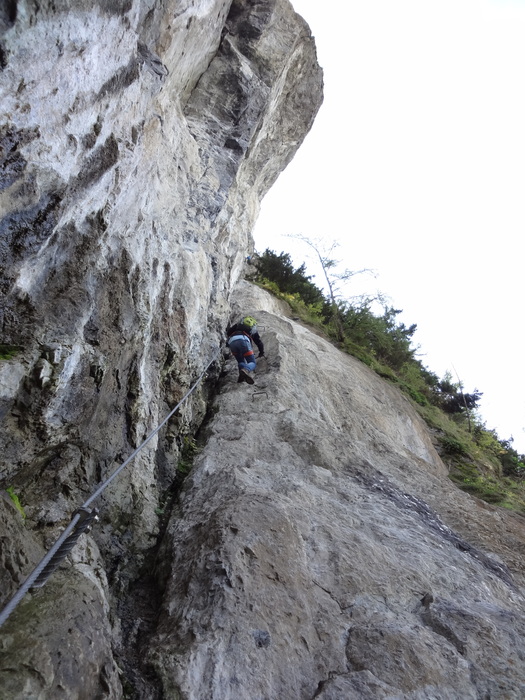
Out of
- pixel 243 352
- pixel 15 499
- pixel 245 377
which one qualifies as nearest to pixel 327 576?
pixel 15 499

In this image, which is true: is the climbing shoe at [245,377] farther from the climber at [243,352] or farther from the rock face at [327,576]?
the rock face at [327,576]

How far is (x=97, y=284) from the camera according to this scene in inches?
195

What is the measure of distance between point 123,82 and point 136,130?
64cm

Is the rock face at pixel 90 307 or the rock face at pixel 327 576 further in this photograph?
the rock face at pixel 327 576

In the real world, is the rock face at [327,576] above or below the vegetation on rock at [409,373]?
below

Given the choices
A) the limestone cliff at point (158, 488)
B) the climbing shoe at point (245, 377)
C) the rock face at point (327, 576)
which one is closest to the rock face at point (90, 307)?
the limestone cliff at point (158, 488)

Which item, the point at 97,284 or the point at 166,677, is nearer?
the point at 166,677

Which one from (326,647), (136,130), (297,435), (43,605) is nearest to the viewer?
(43,605)

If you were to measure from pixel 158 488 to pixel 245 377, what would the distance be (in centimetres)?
340

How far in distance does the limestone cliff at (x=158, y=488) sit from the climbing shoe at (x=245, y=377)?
0.76 metres

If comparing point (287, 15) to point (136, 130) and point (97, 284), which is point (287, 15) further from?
point (97, 284)

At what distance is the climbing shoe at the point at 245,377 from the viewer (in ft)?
29.0

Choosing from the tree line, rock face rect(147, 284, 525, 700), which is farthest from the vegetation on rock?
rock face rect(147, 284, 525, 700)

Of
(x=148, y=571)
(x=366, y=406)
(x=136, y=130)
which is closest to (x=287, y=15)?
(x=136, y=130)
